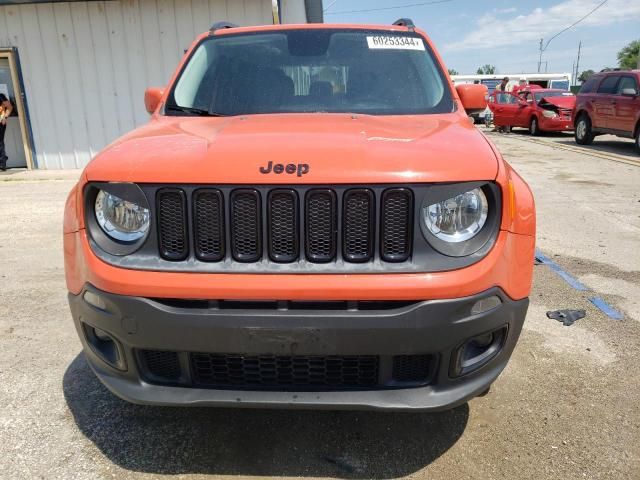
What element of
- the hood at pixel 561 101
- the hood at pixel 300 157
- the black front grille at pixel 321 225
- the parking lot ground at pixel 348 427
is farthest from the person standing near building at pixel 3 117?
the hood at pixel 561 101

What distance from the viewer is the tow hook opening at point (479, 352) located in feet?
6.48

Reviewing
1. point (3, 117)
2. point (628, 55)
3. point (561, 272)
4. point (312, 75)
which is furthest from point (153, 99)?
point (628, 55)

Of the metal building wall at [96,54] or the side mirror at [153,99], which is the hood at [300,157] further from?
the metal building wall at [96,54]

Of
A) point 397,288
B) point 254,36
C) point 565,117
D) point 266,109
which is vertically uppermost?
point 254,36

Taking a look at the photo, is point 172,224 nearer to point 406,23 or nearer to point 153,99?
point 153,99

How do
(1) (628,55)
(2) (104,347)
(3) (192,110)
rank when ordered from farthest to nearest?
(1) (628,55) → (3) (192,110) → (2) (104,347)

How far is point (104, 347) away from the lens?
2.12 meters

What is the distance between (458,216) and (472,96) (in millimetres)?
1567

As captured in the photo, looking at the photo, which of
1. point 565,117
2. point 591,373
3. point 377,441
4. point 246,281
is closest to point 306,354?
point 246,281

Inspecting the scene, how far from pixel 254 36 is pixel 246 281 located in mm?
2153

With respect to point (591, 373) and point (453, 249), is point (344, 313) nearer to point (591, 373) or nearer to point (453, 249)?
point (453, 249)

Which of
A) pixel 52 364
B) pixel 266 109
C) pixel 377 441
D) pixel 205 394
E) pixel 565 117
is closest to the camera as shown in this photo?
pixel 205 394

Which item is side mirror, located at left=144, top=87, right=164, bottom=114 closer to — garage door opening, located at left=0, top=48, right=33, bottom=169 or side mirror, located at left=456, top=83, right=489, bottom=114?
side mirror, located at left=456, top=83, right=489, bottom=114

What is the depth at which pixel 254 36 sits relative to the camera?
3408 millimetres
